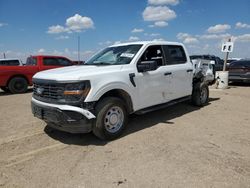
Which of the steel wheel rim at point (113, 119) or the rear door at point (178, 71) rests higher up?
the rear door at point (178, 71)

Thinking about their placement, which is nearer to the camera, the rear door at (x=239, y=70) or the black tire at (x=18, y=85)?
the black tire at (x=18, y=85)

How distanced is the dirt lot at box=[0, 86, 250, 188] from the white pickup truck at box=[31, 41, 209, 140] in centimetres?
45

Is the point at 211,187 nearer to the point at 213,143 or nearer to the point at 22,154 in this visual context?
the point at 213,143

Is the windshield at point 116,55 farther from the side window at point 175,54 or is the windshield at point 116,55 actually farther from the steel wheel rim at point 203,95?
the steel wheel rim at point 203,95

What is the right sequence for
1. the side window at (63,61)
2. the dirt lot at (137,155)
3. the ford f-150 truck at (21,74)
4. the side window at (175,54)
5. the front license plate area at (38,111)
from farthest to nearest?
the side window at (63,61) → the ford f-150 truck at (21,74) → the side window at (175,54) → the front license plate area at (38,111) → the dirt lot at (137,155)

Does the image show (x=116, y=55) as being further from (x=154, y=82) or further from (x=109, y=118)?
(x=109, y=118)

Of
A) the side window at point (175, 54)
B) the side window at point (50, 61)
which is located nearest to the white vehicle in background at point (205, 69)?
the side window at point (175, 54)

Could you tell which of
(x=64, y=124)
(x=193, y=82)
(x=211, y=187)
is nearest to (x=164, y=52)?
(x=193, y=82)

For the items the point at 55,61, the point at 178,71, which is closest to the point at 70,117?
the point at 178,71

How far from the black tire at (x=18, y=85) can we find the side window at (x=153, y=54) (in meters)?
7.95

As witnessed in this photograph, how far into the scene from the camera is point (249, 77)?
13109mm

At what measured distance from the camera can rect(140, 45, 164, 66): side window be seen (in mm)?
5662

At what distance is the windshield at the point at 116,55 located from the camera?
5.41 metres

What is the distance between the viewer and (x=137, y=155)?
4148 millimetres
